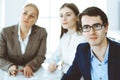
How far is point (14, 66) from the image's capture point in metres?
2.02

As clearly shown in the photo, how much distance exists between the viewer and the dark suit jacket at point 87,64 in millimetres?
1421

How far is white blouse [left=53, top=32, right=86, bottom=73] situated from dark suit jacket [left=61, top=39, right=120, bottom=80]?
0.43m

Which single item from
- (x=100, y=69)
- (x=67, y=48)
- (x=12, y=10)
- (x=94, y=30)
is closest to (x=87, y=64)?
(x=100, y=69)

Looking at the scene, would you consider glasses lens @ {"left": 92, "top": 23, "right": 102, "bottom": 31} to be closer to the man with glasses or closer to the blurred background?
the man with glasses

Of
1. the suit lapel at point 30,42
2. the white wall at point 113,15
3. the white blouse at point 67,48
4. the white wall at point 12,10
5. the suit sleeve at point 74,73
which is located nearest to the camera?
the suit sleeve at point 74,73

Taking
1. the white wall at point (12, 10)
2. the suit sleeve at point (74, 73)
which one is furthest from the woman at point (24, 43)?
the white wall at point (12, 10)

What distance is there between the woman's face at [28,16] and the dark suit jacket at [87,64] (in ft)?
2.20

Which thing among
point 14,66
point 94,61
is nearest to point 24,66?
point 14,66

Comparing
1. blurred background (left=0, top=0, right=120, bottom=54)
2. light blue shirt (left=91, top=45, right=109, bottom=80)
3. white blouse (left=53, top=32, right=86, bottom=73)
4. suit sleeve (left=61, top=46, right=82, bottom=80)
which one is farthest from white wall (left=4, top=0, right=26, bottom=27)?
light blue shirt (left=91, top=45, right=109, bottom=80)

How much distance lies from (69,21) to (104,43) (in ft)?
2.25

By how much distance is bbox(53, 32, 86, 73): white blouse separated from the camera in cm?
205

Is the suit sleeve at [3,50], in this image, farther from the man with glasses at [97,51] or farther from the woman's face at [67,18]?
the man with glasses at [97,51]

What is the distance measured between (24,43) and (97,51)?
0.87 m

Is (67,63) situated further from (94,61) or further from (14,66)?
(94,61)
